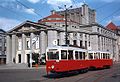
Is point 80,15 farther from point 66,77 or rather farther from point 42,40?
point 66,77

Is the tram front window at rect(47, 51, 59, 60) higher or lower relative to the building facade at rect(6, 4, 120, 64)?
lower

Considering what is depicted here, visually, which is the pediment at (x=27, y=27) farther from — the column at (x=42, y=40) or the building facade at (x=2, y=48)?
the building facade at (x=2, y=48)

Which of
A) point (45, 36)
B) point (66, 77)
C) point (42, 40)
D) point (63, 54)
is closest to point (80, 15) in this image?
point (45, 36)

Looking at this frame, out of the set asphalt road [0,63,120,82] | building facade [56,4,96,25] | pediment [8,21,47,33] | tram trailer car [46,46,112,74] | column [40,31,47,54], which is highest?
building facade [56,4,96,25]

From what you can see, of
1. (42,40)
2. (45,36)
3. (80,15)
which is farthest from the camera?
(80,15)

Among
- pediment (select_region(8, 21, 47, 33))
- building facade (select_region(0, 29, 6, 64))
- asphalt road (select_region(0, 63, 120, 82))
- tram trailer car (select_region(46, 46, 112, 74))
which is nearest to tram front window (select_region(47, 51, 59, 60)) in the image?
tram trailer car (select_region(46, 46, 112, 74))

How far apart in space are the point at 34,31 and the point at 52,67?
5920 centimetres

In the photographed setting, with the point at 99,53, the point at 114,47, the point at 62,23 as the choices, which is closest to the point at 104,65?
the point at 99,53

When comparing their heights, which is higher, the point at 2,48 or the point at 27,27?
the point at 27,27

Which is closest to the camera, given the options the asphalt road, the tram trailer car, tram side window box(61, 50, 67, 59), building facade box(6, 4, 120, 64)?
the asphalt road

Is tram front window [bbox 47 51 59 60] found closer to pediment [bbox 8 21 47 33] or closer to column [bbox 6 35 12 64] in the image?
pediment [bbox 8 21 47 33]

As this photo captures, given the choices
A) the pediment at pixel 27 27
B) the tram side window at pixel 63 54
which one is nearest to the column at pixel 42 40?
the pediment at pixel 27 27

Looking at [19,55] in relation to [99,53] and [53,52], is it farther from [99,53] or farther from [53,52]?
[53,52]

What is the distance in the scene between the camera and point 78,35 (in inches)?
3415
